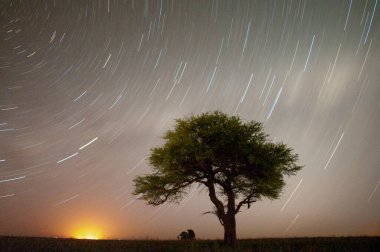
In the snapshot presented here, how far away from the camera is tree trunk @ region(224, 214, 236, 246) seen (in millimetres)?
23828

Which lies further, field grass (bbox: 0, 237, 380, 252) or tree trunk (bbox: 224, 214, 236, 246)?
tree trunk (bbox: 224, 214, 236, 246)

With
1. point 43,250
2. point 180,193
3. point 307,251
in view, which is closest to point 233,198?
point 180,193

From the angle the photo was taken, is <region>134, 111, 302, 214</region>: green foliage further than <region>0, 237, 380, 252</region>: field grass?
Yes

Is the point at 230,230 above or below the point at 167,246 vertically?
above

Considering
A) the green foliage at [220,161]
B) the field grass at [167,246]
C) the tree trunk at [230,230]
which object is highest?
the green foliage at [220,161]

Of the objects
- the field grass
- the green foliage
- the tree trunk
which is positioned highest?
the green foliage

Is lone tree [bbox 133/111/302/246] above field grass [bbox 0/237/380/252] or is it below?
above

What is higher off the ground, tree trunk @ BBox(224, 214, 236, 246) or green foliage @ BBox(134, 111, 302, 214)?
green foliage @ BBox(134, 111, 302, 214)

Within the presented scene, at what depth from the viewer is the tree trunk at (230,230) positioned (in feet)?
78.2

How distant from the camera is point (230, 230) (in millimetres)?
24219

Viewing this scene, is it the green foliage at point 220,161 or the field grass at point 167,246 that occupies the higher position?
the green foliage at point 220,161

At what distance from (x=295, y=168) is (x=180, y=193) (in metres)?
8.88

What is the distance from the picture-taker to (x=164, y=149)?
86.6 feet

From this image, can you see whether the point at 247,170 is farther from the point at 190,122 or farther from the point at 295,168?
the point at 190,122
